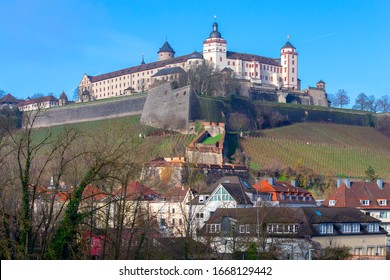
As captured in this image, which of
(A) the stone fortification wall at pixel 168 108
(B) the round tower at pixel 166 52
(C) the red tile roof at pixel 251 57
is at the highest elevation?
(B) the round tower at pixel 166 52

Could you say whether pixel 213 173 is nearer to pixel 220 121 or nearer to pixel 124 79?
pixel 220 121

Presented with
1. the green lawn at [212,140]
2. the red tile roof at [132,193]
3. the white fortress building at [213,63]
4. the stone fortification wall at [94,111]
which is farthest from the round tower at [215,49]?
the red tile roof at [132,193]

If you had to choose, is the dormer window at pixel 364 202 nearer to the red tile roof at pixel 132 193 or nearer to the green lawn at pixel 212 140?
the red tile roof at pixel 132 193

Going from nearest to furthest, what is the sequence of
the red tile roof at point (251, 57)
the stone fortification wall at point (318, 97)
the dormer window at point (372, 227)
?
the dormer window at point (372, 227)
the red tile roof at point (251, 57)
the stone fortification wall at point (318, 97)

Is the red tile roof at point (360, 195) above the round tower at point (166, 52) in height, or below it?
below

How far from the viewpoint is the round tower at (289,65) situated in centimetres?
8075

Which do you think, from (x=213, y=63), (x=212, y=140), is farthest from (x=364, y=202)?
(x=213, y=63)

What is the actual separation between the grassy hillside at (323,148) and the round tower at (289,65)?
467 inches

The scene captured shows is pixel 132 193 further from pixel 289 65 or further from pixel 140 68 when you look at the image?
pixel 289 65

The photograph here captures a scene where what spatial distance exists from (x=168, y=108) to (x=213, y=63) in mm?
15131

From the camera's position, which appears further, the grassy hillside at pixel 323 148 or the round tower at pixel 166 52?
the round tower at pixel 166 52

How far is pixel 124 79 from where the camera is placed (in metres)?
81.5
